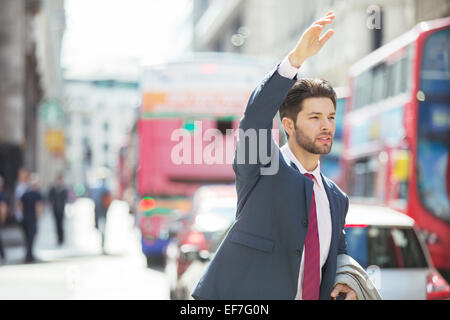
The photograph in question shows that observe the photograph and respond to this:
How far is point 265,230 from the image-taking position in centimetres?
288

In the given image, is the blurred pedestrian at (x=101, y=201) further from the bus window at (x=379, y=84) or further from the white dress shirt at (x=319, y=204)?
the white dress shirt at (x=319, y=204)

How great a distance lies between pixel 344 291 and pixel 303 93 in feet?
2.24

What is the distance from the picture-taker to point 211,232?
30.0 ft

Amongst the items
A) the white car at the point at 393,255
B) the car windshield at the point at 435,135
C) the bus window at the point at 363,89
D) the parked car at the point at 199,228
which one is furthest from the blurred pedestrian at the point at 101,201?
the white car at the point at 393,255

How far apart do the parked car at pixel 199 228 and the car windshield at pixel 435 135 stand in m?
3.10

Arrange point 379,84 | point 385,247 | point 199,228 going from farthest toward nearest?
point 379,84
point 199,228
point 385,247

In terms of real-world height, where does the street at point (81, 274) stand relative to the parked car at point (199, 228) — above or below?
below

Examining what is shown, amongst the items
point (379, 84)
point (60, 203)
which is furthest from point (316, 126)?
point (60, 203)

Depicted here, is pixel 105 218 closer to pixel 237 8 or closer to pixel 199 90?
pixel 199 90

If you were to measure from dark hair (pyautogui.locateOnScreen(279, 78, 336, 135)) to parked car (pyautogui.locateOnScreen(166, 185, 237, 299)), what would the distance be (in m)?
4.69

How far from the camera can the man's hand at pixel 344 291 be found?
2.92 metres

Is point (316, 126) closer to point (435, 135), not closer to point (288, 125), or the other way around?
point (288, 125)

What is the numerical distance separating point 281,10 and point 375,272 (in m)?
42.3

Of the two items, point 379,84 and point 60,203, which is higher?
point 379,84
